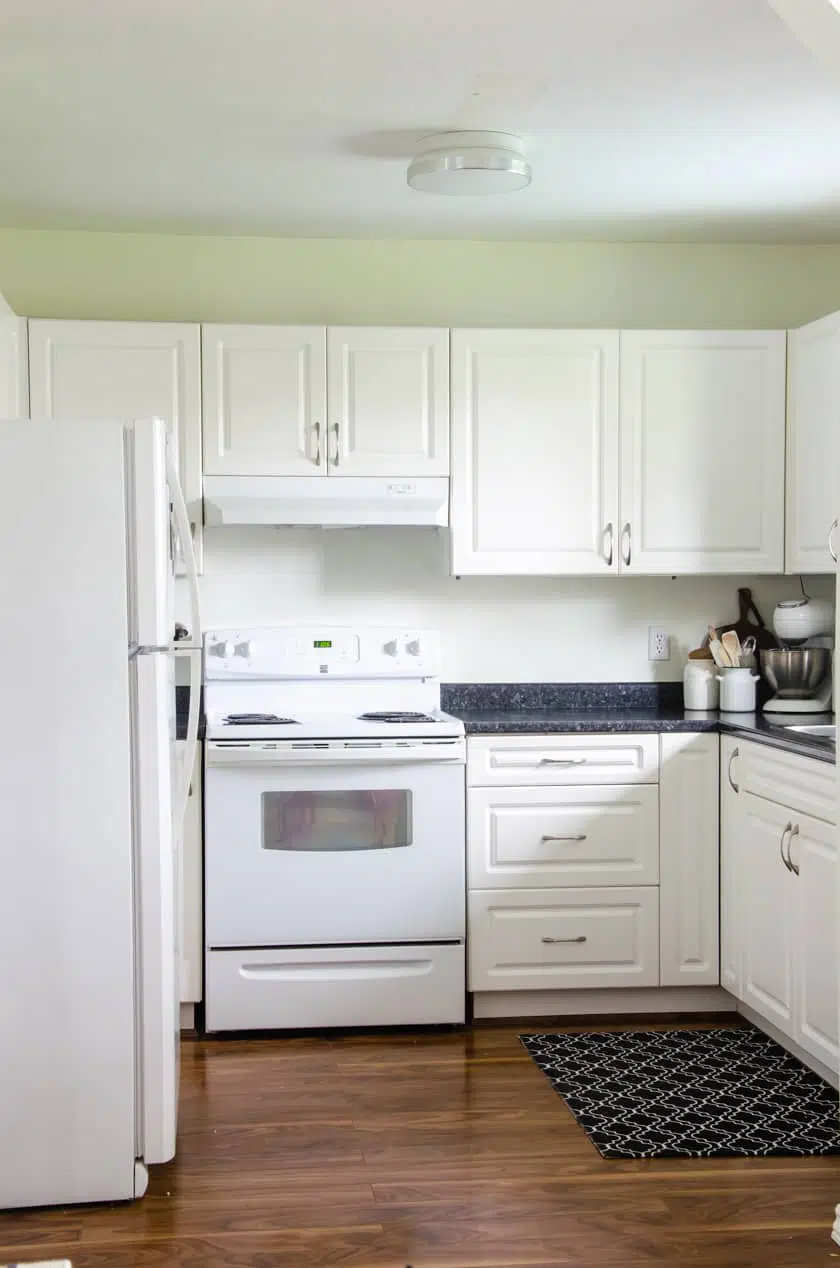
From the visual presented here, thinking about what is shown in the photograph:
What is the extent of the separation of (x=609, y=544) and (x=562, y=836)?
Answer: 931mm

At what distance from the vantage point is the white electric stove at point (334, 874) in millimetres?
3975

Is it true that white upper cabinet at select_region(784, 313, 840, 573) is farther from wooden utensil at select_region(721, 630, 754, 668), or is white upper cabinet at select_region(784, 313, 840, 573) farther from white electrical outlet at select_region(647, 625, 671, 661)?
white electrical outlet at select_region(647, 625, 671, 661)

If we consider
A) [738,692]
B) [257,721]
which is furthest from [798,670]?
[257,721]

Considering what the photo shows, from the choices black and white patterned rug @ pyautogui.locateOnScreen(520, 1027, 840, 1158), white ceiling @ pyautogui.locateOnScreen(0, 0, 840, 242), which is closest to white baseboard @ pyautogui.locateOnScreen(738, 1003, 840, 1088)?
black and white patterned rug @ pyautogui.locateOnScreen(520, 1027, 840, 1158)

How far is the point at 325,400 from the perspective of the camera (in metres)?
4.28

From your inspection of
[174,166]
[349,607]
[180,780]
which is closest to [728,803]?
[349,607]

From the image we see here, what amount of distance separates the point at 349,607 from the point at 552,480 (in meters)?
0.79

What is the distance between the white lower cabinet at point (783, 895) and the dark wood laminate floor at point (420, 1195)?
1.65ft

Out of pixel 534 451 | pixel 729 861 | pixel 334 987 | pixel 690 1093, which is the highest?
pixel 534 451

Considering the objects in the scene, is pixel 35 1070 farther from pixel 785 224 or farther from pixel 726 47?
pixel 785 224

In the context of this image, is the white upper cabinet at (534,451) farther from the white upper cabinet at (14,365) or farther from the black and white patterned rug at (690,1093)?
the black and white patterned rug at (690,1093)

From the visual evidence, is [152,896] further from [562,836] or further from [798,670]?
[798,670]

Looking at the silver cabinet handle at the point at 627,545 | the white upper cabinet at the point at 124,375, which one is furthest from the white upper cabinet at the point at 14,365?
the silver cabinet handle at the point at 627,545

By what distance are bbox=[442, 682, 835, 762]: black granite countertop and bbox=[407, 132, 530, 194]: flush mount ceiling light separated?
1518 mm
